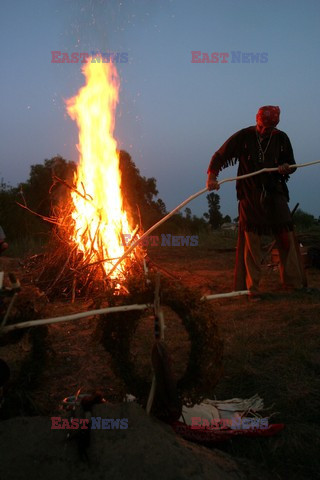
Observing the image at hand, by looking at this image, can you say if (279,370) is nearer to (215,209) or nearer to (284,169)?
(284,169)

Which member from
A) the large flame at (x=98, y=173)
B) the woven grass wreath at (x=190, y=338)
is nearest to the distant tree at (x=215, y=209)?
the large flame at (x=98, y=173)

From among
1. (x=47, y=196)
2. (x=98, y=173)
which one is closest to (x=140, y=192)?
(x=47, y=196)

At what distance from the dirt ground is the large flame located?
1.02m

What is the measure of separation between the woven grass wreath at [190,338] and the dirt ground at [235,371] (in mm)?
86

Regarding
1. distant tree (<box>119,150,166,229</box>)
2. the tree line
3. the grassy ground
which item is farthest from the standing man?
distant tree (<box>119,150,166,229</box>)

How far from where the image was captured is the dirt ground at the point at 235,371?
1.90m

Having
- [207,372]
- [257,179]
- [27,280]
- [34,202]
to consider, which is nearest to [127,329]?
[207,372]

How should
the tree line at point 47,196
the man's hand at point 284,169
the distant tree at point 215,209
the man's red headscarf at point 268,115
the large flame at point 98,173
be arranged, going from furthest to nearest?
the distant tree at point 215,209 < the tree line at point 47,196 < the large flame at point 98,173 < the man's red headscarf at point 268,115 < the man's hand at point 284,169

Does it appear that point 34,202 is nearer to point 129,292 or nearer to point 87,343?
point 87,343

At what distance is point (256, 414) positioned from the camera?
93.2 inches

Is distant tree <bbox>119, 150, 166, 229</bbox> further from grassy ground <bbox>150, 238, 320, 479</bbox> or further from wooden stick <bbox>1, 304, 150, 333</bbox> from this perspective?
wooden stick <bbox>1, 304, 150, 333</bbox>

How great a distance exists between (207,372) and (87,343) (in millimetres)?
1841

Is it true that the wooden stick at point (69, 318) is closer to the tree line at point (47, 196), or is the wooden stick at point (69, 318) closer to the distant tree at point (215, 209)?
the tree line at point (47, 196)

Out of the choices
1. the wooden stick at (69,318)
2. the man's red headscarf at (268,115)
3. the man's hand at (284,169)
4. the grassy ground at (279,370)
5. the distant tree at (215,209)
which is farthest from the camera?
the distant tree at (215,209)
